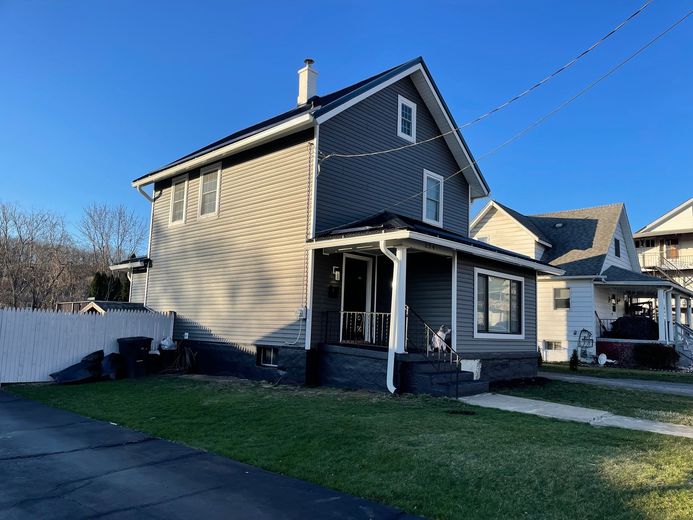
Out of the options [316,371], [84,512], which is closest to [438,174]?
[316,371]

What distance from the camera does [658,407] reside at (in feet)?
33.0

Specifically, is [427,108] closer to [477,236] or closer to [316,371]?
[316,371]

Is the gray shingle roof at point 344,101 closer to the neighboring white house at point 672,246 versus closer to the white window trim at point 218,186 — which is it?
the white window trim at point 218,186

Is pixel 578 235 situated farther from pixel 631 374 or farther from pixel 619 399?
pixel 619 399

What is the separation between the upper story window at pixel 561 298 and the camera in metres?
22.7

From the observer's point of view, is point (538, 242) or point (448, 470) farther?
point (538, 242)

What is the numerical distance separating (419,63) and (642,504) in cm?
1263

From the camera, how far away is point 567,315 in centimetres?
2264

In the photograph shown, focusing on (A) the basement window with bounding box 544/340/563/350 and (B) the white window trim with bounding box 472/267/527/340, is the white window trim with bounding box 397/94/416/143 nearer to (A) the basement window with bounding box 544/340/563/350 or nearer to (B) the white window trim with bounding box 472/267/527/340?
(B) the white window trim with bounding box 472/267/527/340

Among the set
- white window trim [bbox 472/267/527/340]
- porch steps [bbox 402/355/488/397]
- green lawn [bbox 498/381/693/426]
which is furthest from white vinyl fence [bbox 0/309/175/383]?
green lawn [bbox 498/381/693/426]

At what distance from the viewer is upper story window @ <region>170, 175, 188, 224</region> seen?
629 inches

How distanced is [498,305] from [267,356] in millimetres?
6083

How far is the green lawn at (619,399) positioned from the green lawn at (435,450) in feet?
7.43

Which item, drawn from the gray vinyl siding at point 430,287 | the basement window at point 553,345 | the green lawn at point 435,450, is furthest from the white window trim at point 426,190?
the basement window at point 553,345
